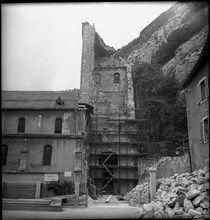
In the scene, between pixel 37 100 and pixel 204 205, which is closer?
pixel 204 205

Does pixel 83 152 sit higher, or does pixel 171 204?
pixel 83 152

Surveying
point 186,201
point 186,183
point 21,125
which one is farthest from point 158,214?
point 21,125

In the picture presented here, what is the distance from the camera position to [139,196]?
2056cm

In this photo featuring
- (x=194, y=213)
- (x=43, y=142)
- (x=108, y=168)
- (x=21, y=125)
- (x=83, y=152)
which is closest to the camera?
(x=194, y=213)

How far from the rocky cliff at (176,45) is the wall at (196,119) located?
1656cm

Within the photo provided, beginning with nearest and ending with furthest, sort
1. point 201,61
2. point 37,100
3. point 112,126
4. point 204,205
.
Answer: point 204,205 → point 201,61 → point 37,100 → point 112,126

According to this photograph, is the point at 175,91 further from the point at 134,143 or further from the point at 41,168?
the point at 41,168

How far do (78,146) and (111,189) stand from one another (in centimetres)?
943

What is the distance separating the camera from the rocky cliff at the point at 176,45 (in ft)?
128

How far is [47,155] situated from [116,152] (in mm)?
10031

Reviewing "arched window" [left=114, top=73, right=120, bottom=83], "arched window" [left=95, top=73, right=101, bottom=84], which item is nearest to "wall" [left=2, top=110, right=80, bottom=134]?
"arched window" [left=95, top=73, right=101, bottom=84]

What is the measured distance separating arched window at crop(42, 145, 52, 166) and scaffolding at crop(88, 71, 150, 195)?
25.3 feet

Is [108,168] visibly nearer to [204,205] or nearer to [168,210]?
[168,210]

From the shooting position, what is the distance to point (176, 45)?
4631cm
